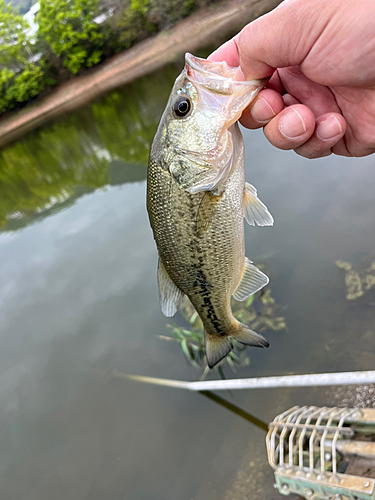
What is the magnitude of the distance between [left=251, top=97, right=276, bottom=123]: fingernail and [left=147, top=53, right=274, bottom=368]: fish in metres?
0.08

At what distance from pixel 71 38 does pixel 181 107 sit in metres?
43.4

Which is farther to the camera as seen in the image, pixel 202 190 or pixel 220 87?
pixel 202 190

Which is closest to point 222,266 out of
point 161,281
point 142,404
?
point 161,281

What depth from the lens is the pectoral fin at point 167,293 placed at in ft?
6.43

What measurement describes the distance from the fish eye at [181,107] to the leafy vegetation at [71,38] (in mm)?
36238

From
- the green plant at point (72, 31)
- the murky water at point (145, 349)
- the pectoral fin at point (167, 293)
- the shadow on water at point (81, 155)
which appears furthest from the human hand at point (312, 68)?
the green plant at point (72, 31)

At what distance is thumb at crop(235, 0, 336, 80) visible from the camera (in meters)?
1.41

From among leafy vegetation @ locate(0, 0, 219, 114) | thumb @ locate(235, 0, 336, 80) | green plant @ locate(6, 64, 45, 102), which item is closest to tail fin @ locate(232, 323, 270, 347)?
thumb @ locate(235, 0, 336, 80)

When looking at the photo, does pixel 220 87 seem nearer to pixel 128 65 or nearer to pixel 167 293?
pixel 167 293

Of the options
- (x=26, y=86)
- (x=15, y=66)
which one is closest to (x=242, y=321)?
(x=26, y=86)

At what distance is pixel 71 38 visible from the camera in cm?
3603

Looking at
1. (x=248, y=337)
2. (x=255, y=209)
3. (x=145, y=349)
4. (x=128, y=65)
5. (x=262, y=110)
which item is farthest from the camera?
(x=128, y=65)

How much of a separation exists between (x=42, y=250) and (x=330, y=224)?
275 inches

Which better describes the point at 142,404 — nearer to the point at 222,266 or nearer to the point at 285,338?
the point at 285,338
